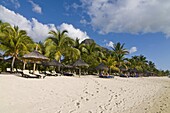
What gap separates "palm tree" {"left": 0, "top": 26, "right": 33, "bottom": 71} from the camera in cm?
1947

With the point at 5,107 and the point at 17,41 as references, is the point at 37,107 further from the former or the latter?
the point at 17,41

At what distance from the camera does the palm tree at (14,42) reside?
63.9 feet

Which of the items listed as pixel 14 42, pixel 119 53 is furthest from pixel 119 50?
pixel 14 42

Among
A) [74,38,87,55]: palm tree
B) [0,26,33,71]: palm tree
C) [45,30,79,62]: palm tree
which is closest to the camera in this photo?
[0,26,33,71]: palm tree

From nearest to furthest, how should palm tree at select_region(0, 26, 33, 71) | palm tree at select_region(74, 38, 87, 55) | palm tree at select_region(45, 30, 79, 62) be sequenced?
palm tree at select_region(0, 26, 33, 71) < palm tree at select_region(45, 30, 79, 62) < palm tree at select_region(74, 38, 87, 55)

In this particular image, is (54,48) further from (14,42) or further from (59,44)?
(14,42)

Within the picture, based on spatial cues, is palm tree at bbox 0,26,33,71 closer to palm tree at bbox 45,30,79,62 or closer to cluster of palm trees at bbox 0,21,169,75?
cluster of palm trees at bbox 0,21,169,75

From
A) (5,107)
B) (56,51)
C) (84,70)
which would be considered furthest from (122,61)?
(5,107)

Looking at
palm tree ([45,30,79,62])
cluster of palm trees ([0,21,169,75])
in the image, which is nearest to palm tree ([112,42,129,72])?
cluster of palm trees ([0,21,169,75])

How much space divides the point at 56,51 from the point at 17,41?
804cm

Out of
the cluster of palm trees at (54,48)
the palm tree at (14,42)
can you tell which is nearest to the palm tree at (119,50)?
the cluster of palm trees at (54,48)

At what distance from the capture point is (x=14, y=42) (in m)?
19.7

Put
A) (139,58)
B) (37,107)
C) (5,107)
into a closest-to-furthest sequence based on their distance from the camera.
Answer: (5,107), (37,107), (139,58)

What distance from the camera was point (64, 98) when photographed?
8.59 meters
